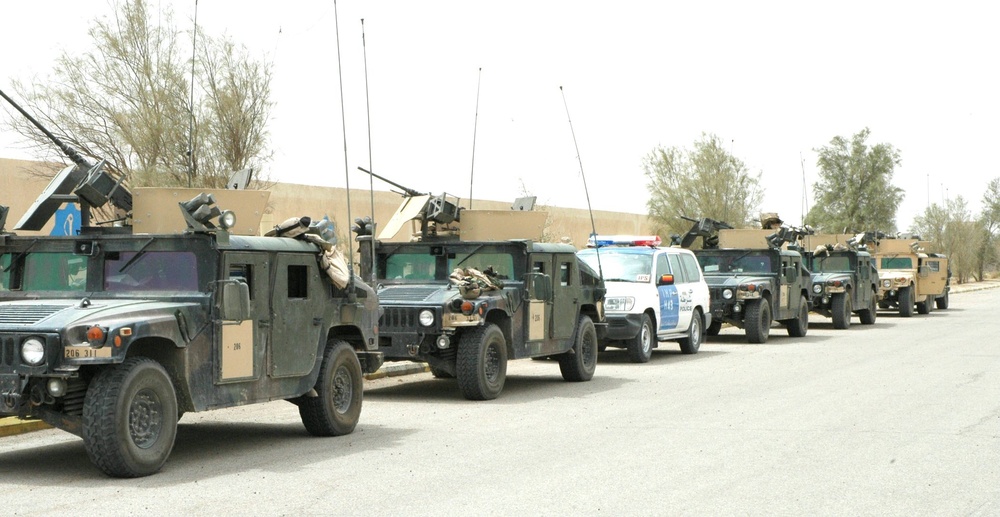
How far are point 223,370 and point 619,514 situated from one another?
134 inches

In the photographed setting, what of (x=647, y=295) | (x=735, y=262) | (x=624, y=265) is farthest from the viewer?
(x=735, y=262)

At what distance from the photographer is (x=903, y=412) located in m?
12.0

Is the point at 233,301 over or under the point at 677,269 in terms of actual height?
under

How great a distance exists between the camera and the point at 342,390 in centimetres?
1067

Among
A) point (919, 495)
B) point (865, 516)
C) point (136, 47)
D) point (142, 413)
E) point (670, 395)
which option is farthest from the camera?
point (136, 47)

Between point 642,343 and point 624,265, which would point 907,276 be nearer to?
point 624,265

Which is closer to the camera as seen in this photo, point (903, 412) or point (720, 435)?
point (720, 435)

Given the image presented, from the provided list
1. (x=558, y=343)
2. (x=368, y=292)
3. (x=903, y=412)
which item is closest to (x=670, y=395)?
(x=558, y=343)

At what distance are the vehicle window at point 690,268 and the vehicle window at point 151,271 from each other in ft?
41.7

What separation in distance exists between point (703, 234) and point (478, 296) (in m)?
12.8

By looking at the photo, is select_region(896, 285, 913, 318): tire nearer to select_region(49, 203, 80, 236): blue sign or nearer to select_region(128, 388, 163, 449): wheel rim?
select_region(49, 203, 80, 236): blue sign

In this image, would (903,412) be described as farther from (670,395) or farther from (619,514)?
(619,514)

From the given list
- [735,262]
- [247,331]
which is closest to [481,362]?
[247,331]

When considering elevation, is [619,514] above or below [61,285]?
below
